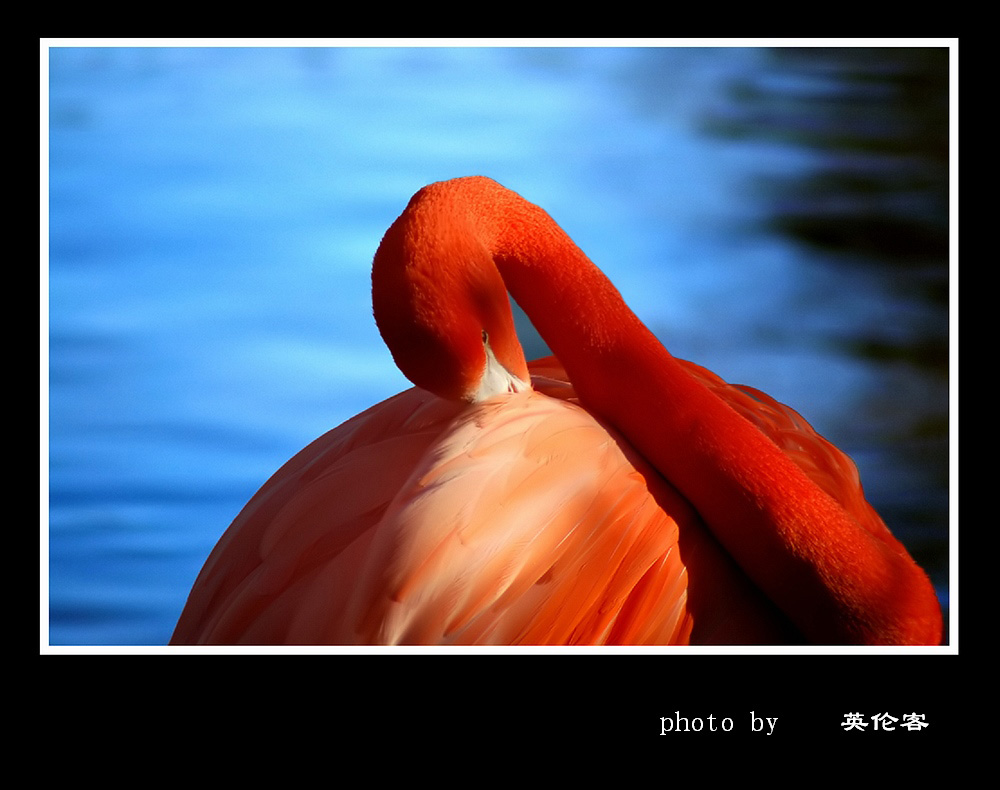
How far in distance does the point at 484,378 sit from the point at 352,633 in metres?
0.32

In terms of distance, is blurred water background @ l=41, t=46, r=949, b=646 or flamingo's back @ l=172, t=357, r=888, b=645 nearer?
flamingo's back @ l=172, t=357, r=888, b=645

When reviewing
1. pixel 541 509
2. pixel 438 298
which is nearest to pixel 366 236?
pixel 438 298

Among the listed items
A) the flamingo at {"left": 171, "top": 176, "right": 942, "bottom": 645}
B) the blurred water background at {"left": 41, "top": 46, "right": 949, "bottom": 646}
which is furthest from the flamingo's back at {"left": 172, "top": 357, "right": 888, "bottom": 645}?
the blurred water background at {"left": 41, "top": 46, "right": 949, "bottom": 646}

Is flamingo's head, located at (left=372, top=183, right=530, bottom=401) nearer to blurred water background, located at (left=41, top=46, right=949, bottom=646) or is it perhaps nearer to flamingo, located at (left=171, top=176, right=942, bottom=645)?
flamingo, located at (left=171, top=176, right=942, bottom=645)

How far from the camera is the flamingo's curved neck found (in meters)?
1.16

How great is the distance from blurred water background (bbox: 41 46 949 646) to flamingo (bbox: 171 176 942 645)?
0.84 feet

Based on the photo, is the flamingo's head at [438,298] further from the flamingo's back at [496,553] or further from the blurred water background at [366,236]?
the blurred water background at [366,236]

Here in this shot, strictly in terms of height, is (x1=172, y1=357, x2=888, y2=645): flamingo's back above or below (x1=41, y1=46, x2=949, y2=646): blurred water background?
below

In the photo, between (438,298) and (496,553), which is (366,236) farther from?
(496,553)

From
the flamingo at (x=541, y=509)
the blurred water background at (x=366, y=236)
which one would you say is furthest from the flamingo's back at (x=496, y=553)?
the blurred water background at (x=366, y=236)

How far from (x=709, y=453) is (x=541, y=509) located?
0.20 metres

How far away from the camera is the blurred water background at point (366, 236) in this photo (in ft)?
4.57

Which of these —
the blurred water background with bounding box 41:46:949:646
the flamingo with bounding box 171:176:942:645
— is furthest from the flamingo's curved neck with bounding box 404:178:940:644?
the blurred water background with bounding box 41:46:949:646
